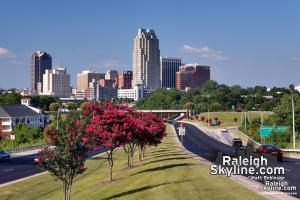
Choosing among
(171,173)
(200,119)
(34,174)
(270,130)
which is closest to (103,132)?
(171,173)

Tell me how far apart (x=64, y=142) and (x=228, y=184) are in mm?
8183

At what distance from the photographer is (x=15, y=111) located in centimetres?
15912

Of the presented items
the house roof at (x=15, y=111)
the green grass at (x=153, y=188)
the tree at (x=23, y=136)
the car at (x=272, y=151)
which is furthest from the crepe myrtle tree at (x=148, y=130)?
the house roof at (x=15, y=111)

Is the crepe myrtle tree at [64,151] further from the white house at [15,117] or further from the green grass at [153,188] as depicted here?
the white house at [15,117]

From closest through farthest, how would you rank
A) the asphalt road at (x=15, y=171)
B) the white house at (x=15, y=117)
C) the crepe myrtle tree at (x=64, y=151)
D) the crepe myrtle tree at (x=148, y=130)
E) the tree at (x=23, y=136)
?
the crepe myrtle tree at (x=64, y=151) → the crepe myrtle tree at (x=148, y=130) → the asphalt road at (x=15, y=171) → the tree at (x=23, y=136) → the white house at (x=15, y=117)

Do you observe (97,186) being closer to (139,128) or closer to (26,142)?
(139,128)

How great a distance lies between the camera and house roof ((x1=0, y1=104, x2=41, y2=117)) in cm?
15300

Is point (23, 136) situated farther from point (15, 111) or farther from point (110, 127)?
point (110, 127)

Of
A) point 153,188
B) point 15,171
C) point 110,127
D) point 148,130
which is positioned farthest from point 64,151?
Answer: point 15,171

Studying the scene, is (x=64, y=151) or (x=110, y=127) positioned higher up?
(x=110, y=127)

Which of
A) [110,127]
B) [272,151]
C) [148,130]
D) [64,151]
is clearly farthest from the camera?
[148,130]

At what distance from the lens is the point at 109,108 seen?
119ft

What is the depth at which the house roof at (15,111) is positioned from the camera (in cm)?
15300

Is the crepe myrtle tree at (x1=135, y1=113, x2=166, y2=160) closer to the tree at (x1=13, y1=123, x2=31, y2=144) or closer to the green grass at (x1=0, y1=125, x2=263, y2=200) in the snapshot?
the green grass at (x1=0, y1=125, x2=263, y2=200)
